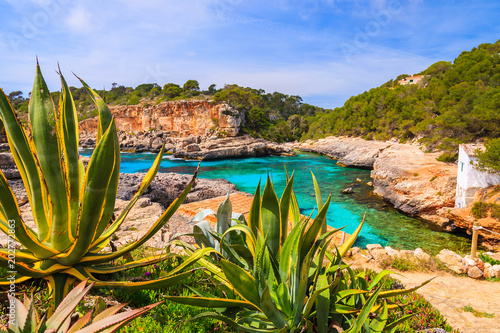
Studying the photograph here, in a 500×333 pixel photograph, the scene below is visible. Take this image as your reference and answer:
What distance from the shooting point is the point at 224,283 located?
1.62 metres

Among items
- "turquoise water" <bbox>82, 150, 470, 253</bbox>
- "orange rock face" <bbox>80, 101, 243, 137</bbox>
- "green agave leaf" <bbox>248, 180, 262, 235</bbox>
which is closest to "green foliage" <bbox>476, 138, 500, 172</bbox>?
"turquoise water" <bbox>82, 150, 470, 253</bbox>

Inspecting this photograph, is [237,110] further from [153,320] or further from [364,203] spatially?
[153,320]

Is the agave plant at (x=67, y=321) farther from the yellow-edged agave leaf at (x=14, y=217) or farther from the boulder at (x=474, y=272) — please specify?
the boulder at (x=474, y=272)

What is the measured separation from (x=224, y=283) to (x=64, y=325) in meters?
0.84

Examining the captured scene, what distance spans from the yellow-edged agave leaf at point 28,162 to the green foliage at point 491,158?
35.2 ft

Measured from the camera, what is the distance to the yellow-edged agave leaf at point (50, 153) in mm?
1399

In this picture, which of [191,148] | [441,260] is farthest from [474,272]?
[191,148]

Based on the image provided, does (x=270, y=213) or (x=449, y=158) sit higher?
(x=270, y=213)

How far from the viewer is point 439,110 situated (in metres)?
23.0

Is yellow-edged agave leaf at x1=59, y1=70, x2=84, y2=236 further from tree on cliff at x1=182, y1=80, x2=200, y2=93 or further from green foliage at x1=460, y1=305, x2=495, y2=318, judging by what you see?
tree on cliff at x1=182, y1=80, x2=200, y2=93

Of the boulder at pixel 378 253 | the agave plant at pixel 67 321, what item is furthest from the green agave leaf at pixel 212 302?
the boulder at pixel 378 253

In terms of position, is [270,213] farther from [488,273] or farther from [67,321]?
[488,273]

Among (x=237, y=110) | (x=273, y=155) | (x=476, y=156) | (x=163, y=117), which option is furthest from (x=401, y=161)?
(x=163, y=117)

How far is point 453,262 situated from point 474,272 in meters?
0.31
